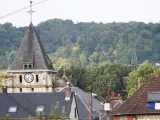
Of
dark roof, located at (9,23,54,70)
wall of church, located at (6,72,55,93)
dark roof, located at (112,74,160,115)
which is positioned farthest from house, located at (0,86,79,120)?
dark roof, located at (9,23,54,70)

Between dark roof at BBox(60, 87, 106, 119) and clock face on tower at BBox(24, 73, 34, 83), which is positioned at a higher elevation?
clock face on tower at BBox(24, 73, 34, 83)

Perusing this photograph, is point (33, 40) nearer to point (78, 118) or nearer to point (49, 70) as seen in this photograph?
point (49, 70)

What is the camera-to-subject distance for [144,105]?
72812 millimetres

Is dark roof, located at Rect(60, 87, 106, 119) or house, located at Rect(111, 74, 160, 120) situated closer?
house, located at Rect(111, 74, 160, 120)

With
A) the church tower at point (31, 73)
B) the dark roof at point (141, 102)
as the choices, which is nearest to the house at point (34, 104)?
the dark roof at point (141, 102)

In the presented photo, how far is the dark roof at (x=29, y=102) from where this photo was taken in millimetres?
105375

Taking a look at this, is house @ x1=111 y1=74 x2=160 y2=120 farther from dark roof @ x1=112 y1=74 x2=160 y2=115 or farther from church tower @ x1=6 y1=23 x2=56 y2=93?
church tower @ x1=6 y1=23 x2=56 y2=93

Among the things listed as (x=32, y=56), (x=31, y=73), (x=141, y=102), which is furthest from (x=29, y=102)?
(x=32, y=56)

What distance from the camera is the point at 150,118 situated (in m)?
71.4

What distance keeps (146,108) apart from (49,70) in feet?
275

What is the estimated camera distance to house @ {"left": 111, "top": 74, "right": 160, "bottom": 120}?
71500 mm

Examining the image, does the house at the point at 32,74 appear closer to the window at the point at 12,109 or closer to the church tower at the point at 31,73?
the church tower at the point at 31,73

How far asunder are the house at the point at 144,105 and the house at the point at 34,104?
28.7m

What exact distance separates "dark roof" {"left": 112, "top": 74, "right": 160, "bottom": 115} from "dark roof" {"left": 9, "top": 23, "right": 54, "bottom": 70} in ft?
265
